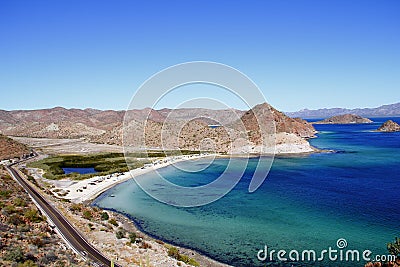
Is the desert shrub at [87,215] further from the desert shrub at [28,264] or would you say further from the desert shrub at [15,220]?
the desert shrub at [28,264]

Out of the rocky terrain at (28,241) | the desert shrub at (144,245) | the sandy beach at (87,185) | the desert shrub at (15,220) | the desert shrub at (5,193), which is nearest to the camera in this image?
the rocky terrain at (28,241)

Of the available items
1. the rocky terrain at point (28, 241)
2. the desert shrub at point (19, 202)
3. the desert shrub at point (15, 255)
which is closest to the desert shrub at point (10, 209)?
the rocky terrain at point (28, 241)

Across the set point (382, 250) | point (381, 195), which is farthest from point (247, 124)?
point (382, 250)

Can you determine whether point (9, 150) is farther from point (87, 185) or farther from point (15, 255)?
point (15, 255)

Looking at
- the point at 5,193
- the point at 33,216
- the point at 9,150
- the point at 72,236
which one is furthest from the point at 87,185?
the point at 9,150

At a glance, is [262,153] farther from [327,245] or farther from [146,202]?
[327,245]

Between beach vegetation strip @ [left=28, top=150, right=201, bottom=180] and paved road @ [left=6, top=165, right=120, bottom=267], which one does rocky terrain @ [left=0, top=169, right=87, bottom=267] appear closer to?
paved road @ [left=6, top=165, right=120, bottom=267]
